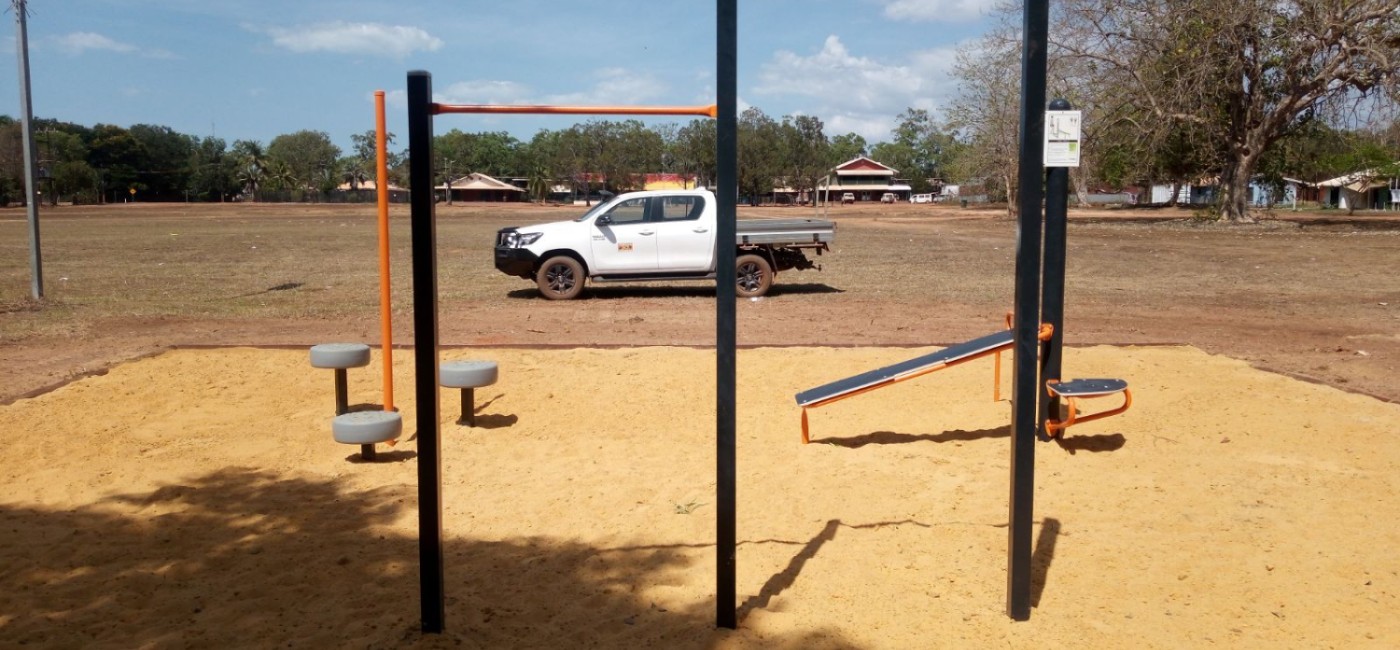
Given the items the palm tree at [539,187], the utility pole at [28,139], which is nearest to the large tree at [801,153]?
the palm tree at [539,187]

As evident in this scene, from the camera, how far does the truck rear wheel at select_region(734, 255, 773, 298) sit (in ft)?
53.3

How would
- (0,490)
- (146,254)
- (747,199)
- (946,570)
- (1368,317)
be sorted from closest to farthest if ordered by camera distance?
(946,570) < (0,490) < (1368,317) < (146,254) < (747,199)

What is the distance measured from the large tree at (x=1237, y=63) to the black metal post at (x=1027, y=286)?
3340 centimetres

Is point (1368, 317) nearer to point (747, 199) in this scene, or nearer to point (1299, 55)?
point (1299, 55)

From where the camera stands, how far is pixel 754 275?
53.8 feet

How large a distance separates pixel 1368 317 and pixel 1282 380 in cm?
603

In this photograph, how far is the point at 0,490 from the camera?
654 cm

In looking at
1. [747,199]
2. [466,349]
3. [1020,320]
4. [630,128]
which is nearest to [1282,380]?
[1020,320]

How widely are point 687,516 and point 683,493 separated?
0.43 metres

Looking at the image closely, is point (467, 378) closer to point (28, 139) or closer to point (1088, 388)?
point (1088, 388)

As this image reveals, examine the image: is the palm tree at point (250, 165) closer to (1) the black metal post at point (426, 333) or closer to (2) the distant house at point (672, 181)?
(2) the distant house at point (672, 181)

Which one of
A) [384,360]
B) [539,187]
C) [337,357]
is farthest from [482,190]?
[384,360]

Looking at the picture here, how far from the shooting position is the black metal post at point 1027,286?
Answer: 4.09 m

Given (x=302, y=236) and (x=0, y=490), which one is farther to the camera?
(x=302, y=236)
